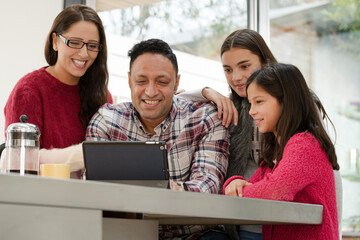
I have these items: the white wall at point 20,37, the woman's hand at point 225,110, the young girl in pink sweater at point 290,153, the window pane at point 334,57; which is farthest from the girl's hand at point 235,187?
the window pane at point 334,57

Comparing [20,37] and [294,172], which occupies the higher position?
[20,37]

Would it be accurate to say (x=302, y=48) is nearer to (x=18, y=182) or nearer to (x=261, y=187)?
(x=261, y=187)

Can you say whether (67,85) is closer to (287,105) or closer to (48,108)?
(48,108)

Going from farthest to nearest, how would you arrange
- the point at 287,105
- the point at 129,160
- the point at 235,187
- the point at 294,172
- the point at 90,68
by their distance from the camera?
1. the point at 90,68
2. the point at 287,105
3. the point at 235,187
4. the point at 294,172
5. the point at 129,160

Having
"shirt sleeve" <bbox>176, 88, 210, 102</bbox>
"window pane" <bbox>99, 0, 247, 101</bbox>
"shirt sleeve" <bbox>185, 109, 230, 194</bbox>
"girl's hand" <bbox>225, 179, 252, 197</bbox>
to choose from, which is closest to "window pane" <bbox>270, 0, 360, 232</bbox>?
"window pane" <bbox>99, 0, 247, 101</bbox>

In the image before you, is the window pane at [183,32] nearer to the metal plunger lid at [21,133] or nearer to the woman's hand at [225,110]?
the woman's hand at [225,110]

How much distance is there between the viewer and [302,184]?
135cm

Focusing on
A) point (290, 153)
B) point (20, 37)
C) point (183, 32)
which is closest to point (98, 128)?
point (290, 153)

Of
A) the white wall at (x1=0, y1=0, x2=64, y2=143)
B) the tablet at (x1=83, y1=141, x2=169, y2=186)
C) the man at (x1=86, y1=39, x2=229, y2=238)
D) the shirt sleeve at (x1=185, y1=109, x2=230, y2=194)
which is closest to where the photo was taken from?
the tablet at (x1=83, y1=141, x2=169, y2=186)

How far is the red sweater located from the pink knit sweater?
0.85m

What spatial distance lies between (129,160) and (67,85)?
3.49 ft

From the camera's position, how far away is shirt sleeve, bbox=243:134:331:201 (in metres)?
1.35

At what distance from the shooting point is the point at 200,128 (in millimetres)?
1864

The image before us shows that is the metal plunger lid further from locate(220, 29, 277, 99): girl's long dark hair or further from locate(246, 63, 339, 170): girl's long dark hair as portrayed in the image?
locate(220, 29, 277, 99): girl's long dark hair
